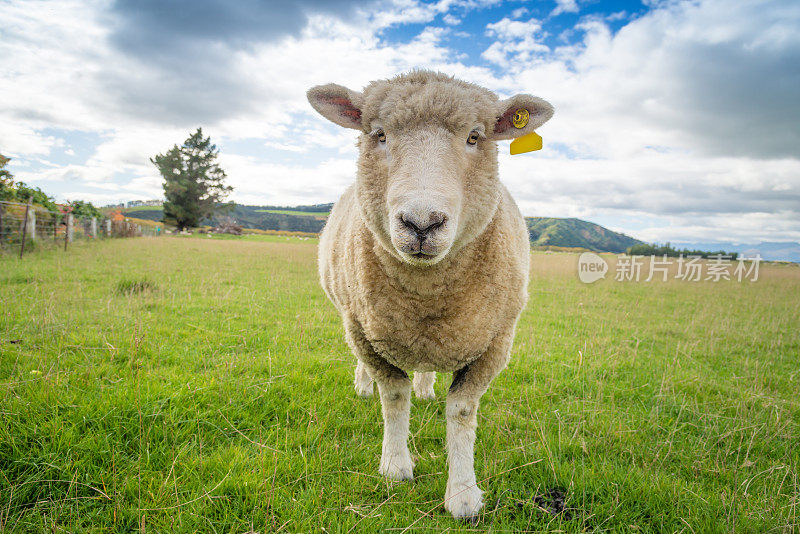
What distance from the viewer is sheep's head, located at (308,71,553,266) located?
71.6 inches

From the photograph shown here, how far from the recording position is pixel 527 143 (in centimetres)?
277

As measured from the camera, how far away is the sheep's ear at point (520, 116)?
97.0 inches

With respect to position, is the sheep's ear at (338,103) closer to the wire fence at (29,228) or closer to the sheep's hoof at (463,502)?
the sheep's hoof at (463,502)

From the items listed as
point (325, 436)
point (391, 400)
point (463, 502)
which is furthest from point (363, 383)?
point (463, 502)

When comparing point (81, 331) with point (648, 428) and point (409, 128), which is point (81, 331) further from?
point (648, 428)

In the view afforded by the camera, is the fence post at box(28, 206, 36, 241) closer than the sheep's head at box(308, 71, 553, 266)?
No

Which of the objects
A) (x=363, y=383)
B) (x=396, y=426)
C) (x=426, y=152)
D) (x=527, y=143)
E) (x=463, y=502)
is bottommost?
(x=463, y=502)

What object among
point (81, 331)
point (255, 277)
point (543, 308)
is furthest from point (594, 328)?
point (255, 277)

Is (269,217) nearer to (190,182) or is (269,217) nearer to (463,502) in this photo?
(190,182)

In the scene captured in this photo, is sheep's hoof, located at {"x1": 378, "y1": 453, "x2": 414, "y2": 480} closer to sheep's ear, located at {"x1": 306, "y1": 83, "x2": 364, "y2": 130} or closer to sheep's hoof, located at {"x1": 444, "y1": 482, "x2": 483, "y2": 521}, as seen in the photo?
sheep's hoof, located at {"x1": 444, "y1": 482, "x2": 483, "y2": 521}

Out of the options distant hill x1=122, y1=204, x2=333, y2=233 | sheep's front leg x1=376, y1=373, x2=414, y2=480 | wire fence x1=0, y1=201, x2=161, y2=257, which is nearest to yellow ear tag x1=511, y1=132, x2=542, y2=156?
sheep's front leg x1=376, y1=373, x2=414, y2=480

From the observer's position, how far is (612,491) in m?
2.37

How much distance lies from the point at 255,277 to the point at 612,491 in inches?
400

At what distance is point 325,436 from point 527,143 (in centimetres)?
264
